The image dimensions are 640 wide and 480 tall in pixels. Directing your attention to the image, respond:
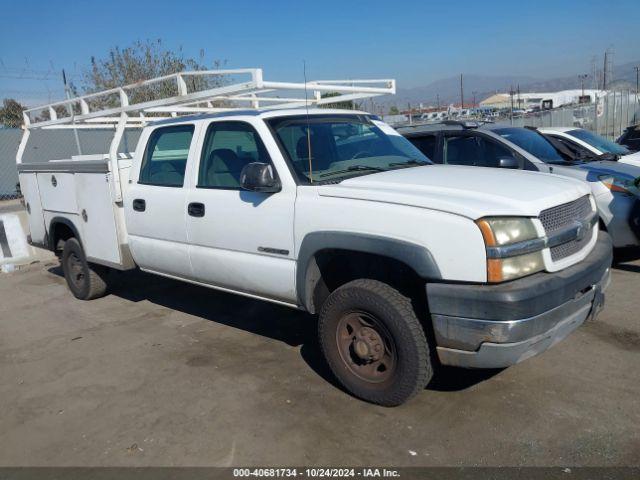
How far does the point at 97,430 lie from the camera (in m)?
3.63

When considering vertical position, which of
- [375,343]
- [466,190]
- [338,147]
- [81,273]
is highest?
[338,147]

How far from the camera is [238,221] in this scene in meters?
4.25

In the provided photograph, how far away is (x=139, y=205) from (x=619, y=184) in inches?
205

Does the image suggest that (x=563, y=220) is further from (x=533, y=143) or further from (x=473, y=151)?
(x=533, y=143)

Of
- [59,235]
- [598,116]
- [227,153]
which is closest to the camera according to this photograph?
[227,153]

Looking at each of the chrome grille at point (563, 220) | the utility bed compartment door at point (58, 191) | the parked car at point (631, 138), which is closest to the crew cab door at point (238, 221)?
the chrome grille at point (563, 220)

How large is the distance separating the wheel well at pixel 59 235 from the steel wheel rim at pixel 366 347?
13.4ft

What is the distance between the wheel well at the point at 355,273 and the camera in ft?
11.7

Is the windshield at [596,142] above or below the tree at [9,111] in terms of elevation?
below

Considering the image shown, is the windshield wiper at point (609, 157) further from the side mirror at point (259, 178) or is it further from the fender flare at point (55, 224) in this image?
the fender flare at point (55, 224)

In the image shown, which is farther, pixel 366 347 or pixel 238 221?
pixel 238 221

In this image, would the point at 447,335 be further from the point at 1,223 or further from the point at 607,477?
the point at 1,223

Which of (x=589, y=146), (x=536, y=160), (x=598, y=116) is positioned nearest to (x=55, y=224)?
(x=536, y=160)

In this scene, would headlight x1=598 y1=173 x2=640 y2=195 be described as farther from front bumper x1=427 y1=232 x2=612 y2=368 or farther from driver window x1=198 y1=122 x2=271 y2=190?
driver window x1=198 y1=122 x2=271 y2=190
